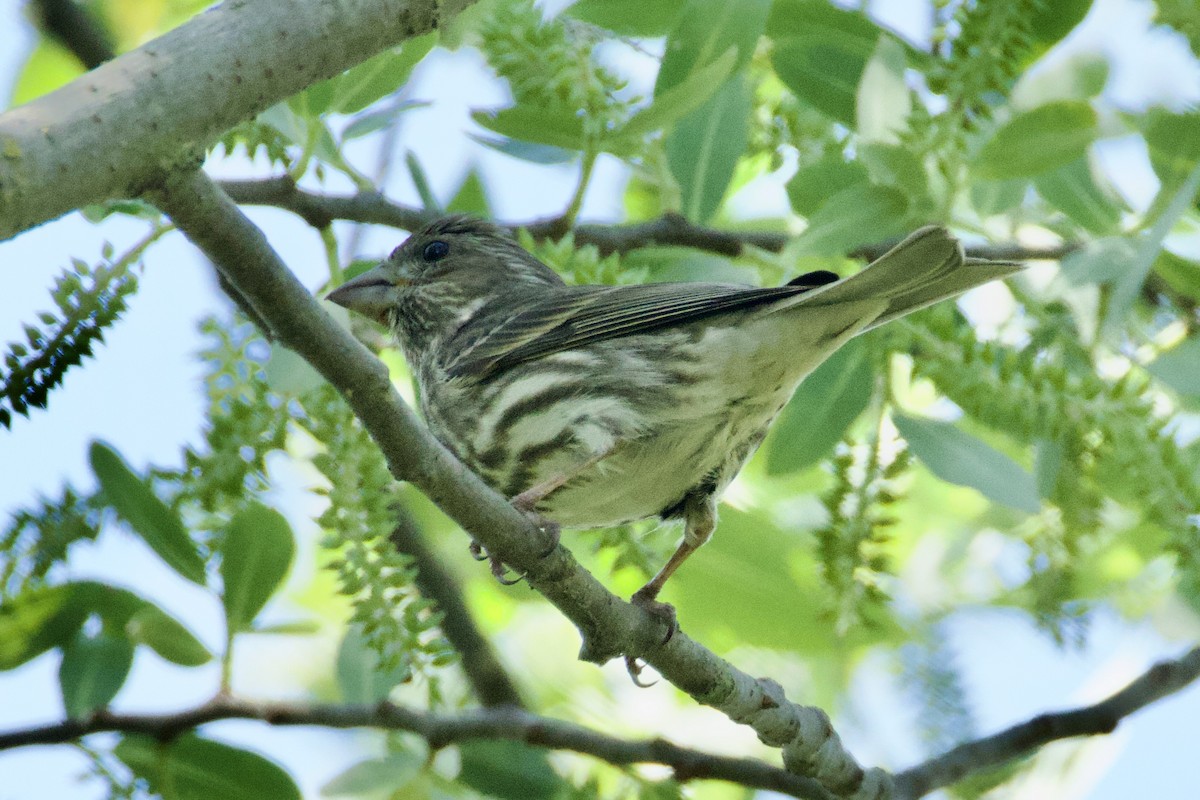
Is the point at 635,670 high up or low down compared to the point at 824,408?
down

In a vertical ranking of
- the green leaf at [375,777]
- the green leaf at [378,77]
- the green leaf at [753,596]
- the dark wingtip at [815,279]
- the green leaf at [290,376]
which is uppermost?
the green leaf at [378,77]

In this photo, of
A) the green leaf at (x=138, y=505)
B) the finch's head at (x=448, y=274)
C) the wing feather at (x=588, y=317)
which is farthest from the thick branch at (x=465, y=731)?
the finch's head at (x=448, y=274)

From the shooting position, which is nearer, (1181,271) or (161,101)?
(161,101)

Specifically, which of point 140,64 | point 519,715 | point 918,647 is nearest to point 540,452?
point 519,715

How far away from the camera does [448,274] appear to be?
5.10 meters

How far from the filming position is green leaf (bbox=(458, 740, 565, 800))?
412 centimetres

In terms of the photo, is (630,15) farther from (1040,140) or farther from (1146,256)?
(1146,256)

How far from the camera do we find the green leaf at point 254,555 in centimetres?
351

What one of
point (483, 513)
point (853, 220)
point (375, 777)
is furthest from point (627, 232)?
point (375, 777)

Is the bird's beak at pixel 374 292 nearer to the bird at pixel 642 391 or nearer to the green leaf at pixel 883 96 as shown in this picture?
the bird at pixel 642 391

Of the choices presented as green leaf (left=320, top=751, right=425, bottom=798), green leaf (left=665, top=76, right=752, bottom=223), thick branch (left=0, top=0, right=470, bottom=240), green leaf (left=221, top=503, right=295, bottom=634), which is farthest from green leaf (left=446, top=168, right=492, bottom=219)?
thick branch (left=0, top=0, right=470, bottom=240)

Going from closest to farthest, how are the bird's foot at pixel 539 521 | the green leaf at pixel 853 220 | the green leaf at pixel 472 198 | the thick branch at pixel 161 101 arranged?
the thick branch at pixel 161 101
the bird's foot at pixel 539 521
the green leaf at pixel 853 220
the green leaf at pixel 472 198

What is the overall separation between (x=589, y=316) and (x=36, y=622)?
1.75 m

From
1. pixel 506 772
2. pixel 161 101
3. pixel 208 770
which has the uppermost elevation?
pixel 506 772
